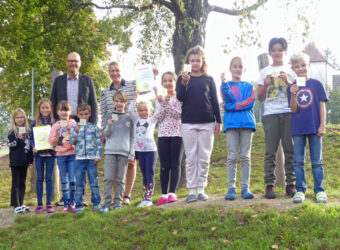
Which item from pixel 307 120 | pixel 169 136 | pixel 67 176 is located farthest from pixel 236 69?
pixel 67 176

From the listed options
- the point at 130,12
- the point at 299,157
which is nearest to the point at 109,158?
the point at 299,157

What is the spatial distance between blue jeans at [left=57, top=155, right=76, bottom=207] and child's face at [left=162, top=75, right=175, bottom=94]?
1957 mm

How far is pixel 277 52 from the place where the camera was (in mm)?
5570

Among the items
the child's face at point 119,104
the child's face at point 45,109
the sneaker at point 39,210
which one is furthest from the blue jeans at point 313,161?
the sneaker at point 39,210

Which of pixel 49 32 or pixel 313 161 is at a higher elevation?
pixel 49 32

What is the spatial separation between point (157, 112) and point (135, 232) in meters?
1.90

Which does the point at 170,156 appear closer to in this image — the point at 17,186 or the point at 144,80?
the point at 144,80

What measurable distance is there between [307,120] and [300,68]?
0.73 metres

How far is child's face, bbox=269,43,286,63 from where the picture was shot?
556cm

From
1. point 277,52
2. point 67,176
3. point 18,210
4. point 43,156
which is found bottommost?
point 18,210

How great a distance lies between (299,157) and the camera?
5117mm

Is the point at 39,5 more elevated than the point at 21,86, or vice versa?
the point at 39,5

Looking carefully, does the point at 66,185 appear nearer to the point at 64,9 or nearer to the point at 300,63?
the point at 300,63

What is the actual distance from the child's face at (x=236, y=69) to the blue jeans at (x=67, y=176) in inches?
117
